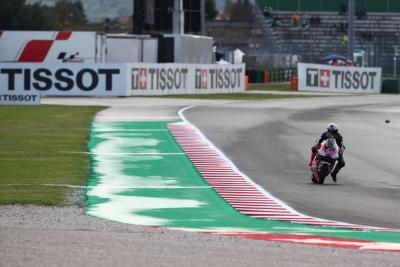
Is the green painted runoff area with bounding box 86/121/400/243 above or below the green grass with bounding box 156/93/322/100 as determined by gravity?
above

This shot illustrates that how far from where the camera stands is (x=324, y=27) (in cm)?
9169

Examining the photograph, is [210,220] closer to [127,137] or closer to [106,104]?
[127,137]

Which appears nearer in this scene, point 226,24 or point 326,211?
point 326,211

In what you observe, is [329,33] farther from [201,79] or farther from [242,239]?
[242,239]

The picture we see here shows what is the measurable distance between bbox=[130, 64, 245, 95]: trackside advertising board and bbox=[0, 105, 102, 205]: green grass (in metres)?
10.5

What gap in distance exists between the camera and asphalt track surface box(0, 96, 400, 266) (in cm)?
1062

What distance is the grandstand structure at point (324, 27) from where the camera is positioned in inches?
3509

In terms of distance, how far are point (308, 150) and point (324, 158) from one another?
643 cm

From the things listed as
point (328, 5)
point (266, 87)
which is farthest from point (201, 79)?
point (328, 5)

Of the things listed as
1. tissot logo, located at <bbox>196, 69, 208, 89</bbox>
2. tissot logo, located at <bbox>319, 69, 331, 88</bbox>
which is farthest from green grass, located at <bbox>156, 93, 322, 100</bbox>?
tissot logo, located at <bbox>319, 69, 331, 88</bbox>

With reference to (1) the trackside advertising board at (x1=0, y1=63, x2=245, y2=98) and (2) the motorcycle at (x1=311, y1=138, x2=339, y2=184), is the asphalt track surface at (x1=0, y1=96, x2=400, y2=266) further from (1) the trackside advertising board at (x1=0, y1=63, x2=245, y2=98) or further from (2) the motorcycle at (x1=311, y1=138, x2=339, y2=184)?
(1) the trackside advertising board at (x1=0, y1=63, x2=245, y2=98)

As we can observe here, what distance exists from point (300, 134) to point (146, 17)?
1111 inches

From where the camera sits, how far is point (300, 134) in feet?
100

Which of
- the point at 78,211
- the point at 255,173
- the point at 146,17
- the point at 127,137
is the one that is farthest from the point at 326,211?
the point at 146,17
